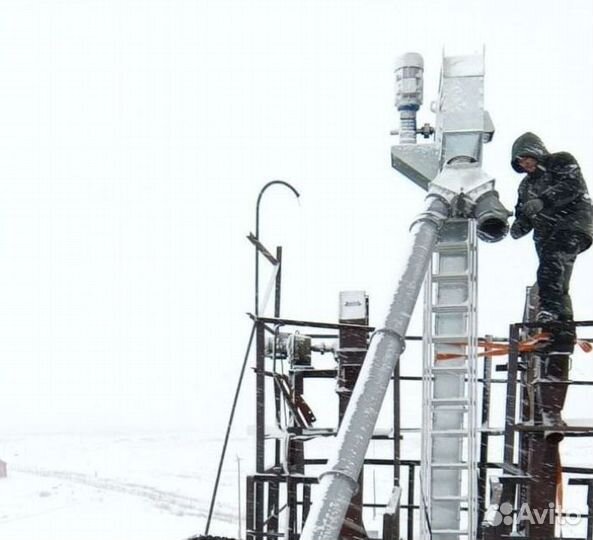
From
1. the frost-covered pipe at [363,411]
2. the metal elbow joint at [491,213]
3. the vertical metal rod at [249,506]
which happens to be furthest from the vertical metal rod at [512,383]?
the vertical metal rod at [249,506]

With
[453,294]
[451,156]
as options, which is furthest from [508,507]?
[451,156]

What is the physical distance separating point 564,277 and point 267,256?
2726 millimetres

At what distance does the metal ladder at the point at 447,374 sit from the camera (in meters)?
6.48

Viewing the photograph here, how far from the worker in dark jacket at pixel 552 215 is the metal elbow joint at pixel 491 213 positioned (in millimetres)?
606

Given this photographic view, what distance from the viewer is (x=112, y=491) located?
3327 inches

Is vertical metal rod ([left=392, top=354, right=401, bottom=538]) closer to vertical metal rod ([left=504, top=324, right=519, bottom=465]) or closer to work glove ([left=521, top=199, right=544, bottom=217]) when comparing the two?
vertical metal rod ([left=504, top=324, right=519, bottom=465])

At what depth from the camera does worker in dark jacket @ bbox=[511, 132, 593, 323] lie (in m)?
6.98

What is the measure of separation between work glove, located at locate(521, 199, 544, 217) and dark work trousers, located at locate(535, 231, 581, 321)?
1.33 ft

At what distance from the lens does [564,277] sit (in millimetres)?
7230

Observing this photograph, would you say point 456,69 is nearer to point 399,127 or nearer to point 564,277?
point 399,127

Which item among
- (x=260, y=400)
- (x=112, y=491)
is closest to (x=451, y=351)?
(x=260, y=400)

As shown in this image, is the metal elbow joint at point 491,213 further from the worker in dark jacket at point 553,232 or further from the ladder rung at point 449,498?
the ladder rung at point 449,498

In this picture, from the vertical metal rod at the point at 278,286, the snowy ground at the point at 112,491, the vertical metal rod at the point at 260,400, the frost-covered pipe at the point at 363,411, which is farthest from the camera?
the snowy ground at the point at 112,491

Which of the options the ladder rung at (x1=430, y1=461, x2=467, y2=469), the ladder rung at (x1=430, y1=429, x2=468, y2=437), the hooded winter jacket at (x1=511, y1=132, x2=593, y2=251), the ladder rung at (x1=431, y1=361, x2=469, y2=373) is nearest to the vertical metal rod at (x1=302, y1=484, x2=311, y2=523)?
the ladder rung at (x1=430, y1=461, x2=467, y2=469)
